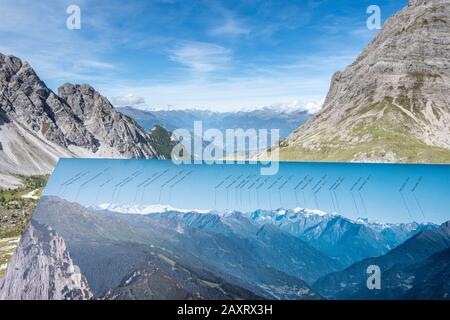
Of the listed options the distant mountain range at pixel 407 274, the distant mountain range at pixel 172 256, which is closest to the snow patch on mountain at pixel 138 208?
the distant mountain range at pixel 172 256

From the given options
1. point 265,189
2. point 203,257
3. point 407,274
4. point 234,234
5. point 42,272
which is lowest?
point 407,274

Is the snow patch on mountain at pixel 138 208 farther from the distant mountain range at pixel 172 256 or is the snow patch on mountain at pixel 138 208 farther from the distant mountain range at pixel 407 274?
the distant mountain range at pixel 407 274

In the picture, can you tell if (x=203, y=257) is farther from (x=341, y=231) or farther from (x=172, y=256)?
(x=341, y=231)

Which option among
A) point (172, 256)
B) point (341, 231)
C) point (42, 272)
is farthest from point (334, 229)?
point (42, 272)

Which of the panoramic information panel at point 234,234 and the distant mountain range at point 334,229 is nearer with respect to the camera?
the panoramic information panel at point 234,234

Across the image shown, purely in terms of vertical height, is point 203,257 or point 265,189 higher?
point 265,189

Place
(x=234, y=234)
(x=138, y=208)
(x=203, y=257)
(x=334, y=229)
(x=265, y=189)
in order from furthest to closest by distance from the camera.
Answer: (x=265, y=189) → (x=138, y=208) → (x=334, y=229) → (x=234, y=234) → (x=203, y=257)
